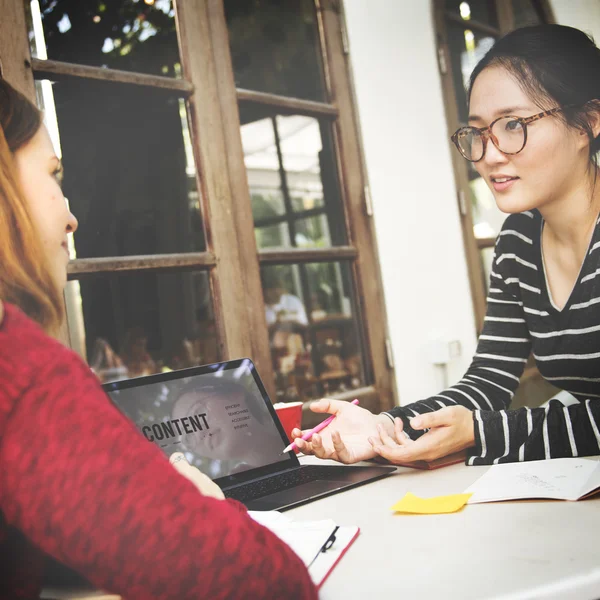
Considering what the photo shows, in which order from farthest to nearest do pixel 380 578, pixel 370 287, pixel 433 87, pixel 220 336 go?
pixel 433 87, pixel 370 287, pixel 220 336, pixel 380 578

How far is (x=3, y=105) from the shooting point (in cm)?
83

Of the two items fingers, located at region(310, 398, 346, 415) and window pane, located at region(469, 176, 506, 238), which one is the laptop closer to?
fingers, located at region(310, 398, 346, 415)

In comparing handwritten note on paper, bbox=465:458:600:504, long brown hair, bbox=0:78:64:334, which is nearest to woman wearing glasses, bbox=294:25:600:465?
handwritten note on paper, bbox=465:458:600:504

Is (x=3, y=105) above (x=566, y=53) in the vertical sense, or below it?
below

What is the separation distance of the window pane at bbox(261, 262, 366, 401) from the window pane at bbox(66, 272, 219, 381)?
0.83 feet

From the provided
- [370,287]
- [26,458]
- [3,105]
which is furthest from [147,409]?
[370,287]

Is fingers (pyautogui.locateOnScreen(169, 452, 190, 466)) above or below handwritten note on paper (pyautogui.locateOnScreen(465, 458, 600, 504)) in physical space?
above

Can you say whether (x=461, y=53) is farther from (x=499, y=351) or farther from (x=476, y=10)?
(x=499, y=351)

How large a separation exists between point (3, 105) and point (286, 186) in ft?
5.14

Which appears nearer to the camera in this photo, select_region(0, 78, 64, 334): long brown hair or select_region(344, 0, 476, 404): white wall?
select_region(0, 78, 64, 334): long brown hair

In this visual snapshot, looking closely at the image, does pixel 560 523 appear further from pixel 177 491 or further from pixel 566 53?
pixel 566 53

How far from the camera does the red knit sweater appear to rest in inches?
18.3

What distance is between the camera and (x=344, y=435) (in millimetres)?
1248

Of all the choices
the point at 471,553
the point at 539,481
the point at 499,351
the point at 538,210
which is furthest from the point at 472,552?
the point at 538,210
